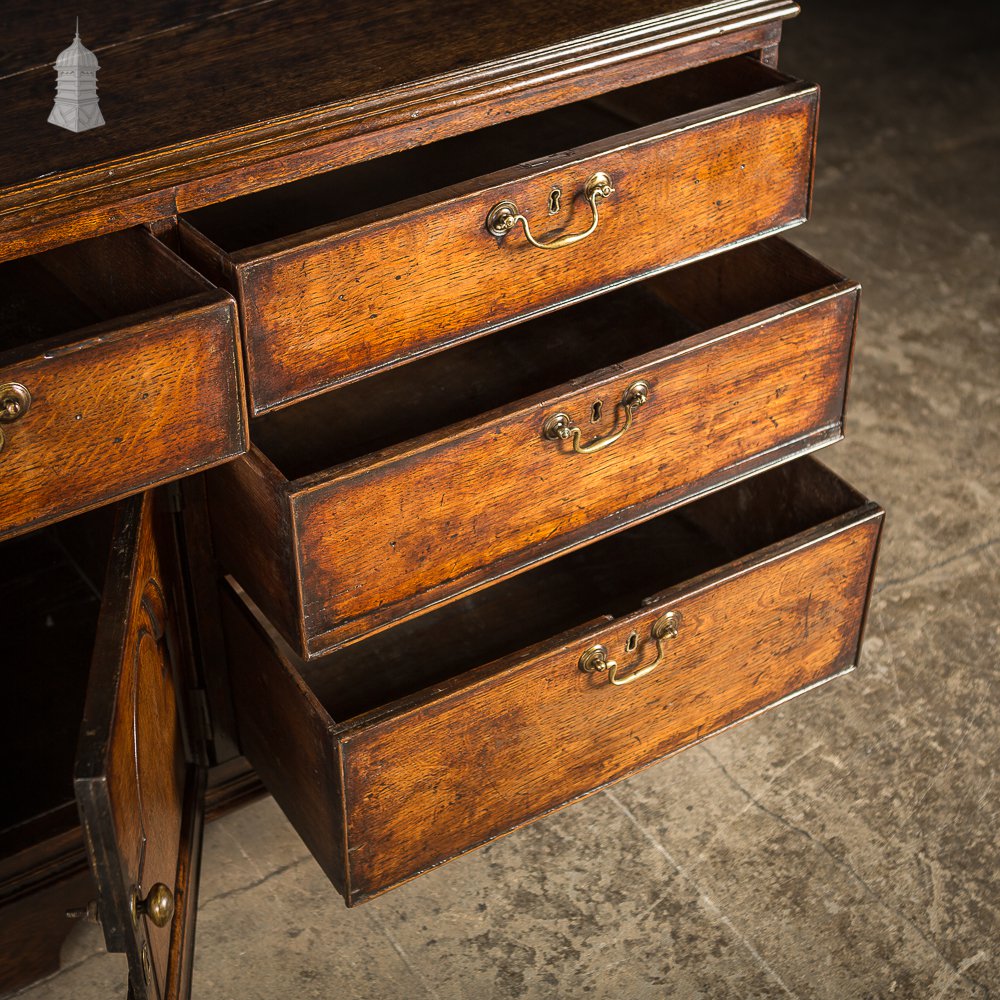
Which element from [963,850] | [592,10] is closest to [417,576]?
[592,10]

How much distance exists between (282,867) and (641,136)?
2.94ft

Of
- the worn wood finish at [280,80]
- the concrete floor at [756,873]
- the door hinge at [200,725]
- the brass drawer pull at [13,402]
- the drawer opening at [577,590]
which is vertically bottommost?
the concrete floor at [756,873]

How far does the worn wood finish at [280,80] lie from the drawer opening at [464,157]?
90 mm

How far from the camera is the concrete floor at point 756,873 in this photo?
160 cm

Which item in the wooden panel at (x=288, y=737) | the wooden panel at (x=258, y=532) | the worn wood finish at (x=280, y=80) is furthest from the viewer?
the wooden panel at (x=288, y=737)

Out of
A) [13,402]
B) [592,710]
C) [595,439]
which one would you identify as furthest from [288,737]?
[13,402]

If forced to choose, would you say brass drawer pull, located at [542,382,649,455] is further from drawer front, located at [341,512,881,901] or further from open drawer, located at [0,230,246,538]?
open drawer, located at [0,230,246,538]

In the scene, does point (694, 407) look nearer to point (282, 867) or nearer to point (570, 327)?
point (570, 327)

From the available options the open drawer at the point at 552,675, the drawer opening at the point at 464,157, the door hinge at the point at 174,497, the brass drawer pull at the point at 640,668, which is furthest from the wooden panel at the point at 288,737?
the drawer opening at the point at 464,157

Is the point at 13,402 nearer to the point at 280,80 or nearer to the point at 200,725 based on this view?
the point at 280,80

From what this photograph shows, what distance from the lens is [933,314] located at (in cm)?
265

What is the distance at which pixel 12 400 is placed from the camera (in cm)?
113

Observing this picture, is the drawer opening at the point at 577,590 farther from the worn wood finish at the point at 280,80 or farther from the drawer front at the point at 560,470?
the worn wood finish at the point at 280,80

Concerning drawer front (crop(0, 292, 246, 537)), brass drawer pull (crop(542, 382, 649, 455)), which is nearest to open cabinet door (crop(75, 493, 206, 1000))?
drawer front (crop(0, 292, 246, 537))
